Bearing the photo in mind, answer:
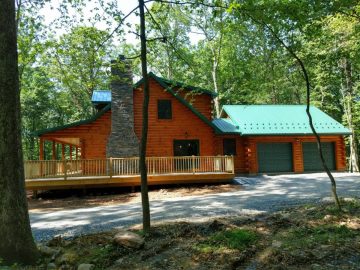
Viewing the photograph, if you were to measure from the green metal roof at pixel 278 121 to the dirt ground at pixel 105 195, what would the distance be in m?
6.48

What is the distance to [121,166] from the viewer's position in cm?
1631

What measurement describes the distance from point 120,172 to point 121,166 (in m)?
0.32

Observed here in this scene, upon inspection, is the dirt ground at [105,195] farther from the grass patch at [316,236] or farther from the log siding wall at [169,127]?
the grass patch at [316,236]

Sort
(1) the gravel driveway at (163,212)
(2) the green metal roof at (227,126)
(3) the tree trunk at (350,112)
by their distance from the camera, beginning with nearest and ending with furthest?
(1) the gravel driveway at (163,212), (2) the green metal roof at (227,126), (3) the tree trunk at (350,112)

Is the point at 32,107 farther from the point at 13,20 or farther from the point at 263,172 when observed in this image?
the point at 13,20

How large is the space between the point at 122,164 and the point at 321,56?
10421 mm

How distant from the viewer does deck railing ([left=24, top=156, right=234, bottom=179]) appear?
15.4 m

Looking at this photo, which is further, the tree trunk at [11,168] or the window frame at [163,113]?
the window frame at [163,113]

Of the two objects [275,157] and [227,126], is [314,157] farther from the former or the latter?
[227,126]

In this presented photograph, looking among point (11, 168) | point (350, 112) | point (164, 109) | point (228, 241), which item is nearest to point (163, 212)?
point (228, 241)

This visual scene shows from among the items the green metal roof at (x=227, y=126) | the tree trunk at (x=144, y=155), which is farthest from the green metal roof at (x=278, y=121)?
the tree trunk at (x=144, y=155)

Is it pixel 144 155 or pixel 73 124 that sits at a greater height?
pixel 73 124

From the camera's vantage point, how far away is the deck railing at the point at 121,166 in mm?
15438

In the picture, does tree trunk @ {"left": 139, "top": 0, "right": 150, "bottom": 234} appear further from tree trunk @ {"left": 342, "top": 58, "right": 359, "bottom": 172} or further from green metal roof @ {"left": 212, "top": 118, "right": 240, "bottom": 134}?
tree trunk @ {"left": 342, "top": 58, "right": 359, "bottom": 172}
